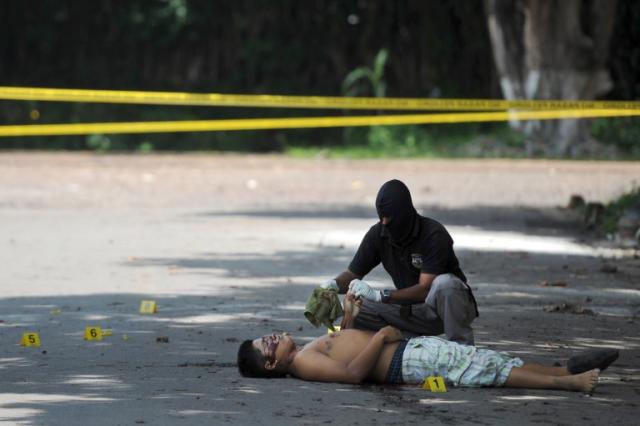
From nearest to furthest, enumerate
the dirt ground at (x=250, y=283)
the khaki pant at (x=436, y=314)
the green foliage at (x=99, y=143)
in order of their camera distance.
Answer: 1. the dirt ground at (x=250, y=283)
2. the khaki pant at (x=436, y=314)
3. the green foliage at (x=99, y=143)

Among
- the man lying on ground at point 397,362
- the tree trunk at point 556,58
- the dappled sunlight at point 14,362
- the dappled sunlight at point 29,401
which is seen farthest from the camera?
the tree trunk at point 556,58

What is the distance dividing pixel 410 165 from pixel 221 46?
1175cm

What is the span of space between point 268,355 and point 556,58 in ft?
83.6

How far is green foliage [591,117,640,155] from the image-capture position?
32.1 m

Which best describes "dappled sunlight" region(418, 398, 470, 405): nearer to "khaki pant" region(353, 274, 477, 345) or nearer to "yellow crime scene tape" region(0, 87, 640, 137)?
"khaki pant" region(353, 274, 477, 345)

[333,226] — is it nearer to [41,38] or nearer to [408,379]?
[408,379]

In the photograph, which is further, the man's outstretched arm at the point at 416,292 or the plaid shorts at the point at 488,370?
the man's outstretched arm at the point at 416,292

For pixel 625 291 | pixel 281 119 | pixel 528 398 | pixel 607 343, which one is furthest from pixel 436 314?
pixel 281 119

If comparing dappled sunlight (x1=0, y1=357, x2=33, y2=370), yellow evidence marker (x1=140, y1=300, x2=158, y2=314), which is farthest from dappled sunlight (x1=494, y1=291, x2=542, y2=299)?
dappled sunlight (x1=0, y1=357, x2=33, y2=370)

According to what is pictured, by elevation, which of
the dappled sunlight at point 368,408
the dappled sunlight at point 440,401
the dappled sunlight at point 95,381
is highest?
the dappled sunlight at point 95,381

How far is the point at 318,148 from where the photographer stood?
3631 cm

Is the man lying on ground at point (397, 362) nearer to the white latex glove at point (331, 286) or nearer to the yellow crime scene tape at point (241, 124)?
the white latex glove at point (331, 286)

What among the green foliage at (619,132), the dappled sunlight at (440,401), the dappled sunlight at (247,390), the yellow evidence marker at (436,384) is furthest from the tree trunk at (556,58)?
the dappled sunlight at (440,401)

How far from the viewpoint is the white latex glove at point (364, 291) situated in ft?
29.8
